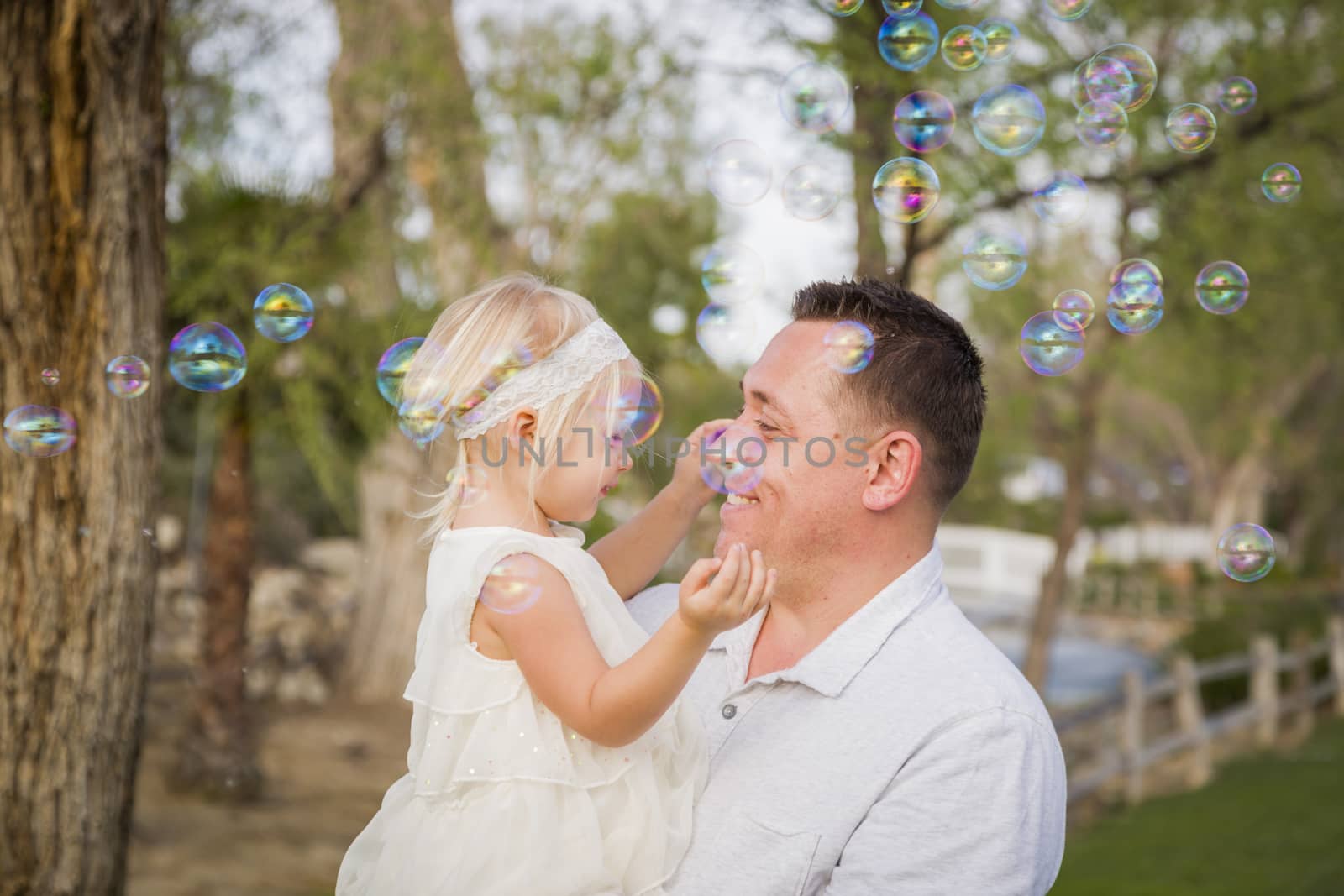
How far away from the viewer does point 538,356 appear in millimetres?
2453

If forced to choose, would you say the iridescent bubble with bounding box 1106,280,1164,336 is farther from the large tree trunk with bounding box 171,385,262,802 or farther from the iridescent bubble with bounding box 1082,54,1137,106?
the large tree trunk with bounding box 171,385,262,802

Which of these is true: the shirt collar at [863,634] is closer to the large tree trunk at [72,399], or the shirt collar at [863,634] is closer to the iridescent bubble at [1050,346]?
the iridescent bubble at [1050,346]

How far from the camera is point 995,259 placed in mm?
3799

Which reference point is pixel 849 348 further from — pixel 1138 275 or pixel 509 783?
pixel 1138 275

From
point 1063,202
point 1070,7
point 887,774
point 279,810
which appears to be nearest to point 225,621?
point 279,810

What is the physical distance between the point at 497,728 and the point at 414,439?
77 centimetres

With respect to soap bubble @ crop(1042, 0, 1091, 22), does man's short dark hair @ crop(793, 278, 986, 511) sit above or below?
below

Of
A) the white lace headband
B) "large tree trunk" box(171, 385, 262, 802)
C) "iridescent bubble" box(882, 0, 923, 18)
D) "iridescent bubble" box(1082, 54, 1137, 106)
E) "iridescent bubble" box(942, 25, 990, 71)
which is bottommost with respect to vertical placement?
"large tree trunk" box(171, 385, 262, 802)

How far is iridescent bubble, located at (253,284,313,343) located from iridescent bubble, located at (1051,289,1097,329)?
226 centimetres

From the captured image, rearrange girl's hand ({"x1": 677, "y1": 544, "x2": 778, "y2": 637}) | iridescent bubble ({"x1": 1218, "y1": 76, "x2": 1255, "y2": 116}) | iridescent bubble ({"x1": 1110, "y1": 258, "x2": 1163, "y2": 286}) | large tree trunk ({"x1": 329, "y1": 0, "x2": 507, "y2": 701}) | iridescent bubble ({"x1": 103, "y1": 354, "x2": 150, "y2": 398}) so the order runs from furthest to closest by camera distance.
A: large tree trunk ({"x1": 329, "y1": 0, "x2": 507, "y2": 701}), iridescent bubble ({"x1": 1218, "y1": 76, "x2": 1255, "y2": 116}), iridescent bubble ({"x1": 1110, "y1": 258, "x2": 1163, "y2": 286}), iridescent bubble ({"x1": 103, "y1": 354, "x2": 150, "y2": 398}), girl's hand ({"x1": 677, "y1": 544, "x2": 778, "y2": 637})

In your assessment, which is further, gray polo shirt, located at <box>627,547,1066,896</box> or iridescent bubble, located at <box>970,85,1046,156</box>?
iridescent bubble, located at <box>970,85,1046,156</box>

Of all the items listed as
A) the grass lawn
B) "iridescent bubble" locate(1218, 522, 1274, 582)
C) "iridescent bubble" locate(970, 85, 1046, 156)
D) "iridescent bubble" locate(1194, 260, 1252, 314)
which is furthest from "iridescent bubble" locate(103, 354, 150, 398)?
the grass lawn

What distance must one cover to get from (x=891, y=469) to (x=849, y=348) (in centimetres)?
26

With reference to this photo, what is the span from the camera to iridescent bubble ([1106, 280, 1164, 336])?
386 centimetres
